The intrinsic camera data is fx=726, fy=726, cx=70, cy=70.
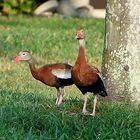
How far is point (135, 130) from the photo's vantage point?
690cm

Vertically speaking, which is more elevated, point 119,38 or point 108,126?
point 119,38

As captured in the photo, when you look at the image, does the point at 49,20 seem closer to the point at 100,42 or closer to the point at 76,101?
the point at 100,42

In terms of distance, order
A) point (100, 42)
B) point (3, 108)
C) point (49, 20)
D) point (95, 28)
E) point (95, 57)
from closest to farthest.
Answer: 1. point (3, 108)
2. point (95, 57)
3. point (100, 42)
4. point (95, 28)
5. point (49, 20)

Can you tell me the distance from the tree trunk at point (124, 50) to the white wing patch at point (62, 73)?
0.53 metres

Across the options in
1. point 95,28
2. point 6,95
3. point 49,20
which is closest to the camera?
point 6,95

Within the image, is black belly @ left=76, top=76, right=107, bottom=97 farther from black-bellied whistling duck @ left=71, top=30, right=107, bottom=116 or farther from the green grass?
the green grass

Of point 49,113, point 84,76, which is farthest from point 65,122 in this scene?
point 84,76

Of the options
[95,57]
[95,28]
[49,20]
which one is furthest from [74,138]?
[49,20]

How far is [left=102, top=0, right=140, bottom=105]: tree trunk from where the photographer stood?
8.05 meters

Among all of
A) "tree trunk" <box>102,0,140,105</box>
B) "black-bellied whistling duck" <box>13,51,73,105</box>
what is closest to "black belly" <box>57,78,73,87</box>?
"black-bellied whistling duck" <box>13,51,73,105</box>

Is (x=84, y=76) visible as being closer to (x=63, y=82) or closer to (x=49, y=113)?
(x=49, y=113)

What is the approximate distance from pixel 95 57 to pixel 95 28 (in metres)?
4.61

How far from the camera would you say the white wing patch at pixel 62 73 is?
7946 millimetres

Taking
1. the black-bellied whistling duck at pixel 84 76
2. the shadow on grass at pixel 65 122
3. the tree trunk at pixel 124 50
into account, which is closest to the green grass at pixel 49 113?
the shadow on grass at pixel 65 122
